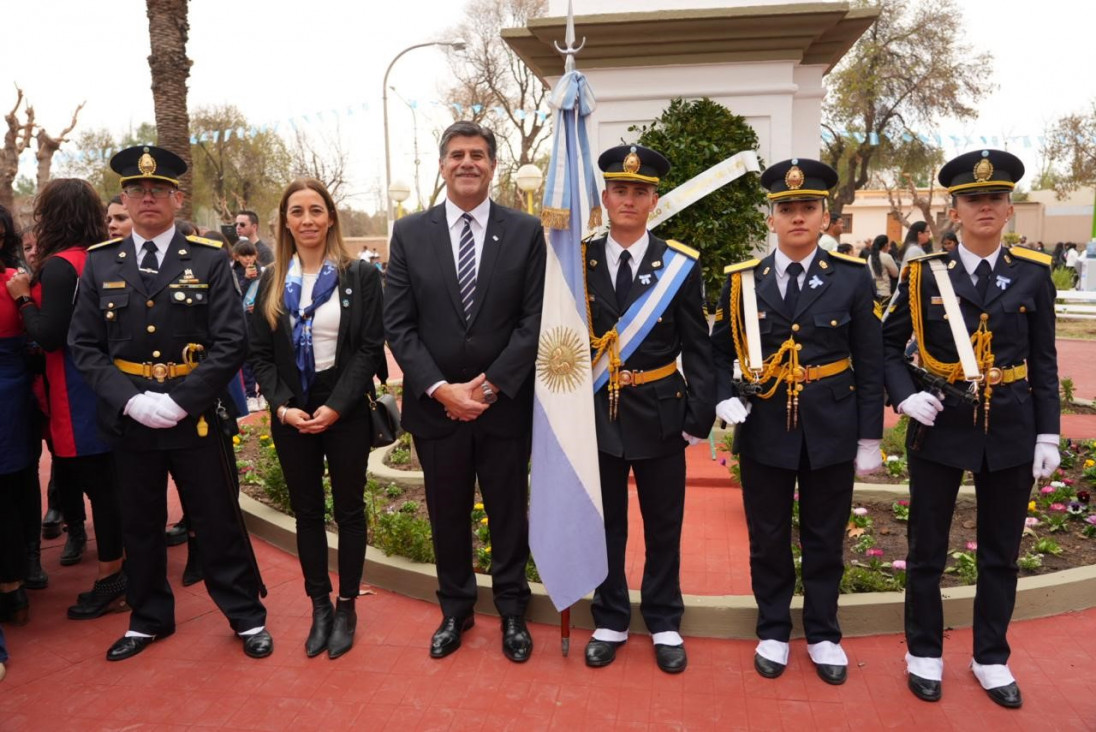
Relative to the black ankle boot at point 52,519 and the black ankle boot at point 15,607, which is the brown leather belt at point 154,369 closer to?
the black ankle boot at point 15,607

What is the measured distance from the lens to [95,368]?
369 cm

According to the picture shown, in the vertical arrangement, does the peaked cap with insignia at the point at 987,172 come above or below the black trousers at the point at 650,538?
above

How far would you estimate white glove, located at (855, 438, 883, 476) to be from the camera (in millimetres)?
3465

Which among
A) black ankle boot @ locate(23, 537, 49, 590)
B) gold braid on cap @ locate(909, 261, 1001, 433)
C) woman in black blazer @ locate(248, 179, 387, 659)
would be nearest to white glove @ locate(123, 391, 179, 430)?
woman in black blazer @ locate(248, 179, 387, 659)

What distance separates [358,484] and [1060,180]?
4595cm

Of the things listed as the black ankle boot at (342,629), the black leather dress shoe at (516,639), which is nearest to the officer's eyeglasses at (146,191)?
the black ankle boot at (342,629)

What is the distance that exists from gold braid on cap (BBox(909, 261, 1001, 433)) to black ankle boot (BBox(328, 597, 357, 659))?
9.31ft

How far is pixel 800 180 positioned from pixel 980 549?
5.63 feet

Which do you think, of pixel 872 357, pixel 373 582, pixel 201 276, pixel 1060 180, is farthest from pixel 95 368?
pixel 1060 180

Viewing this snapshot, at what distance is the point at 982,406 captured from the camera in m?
3.32

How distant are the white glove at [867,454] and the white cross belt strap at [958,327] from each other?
45cm

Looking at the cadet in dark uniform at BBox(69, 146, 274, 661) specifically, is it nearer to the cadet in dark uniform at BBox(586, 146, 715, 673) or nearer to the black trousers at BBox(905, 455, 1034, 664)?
the cadet in dark uniform at BBox(586, 146, 715, 673)

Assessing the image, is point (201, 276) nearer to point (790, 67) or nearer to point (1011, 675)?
point (1011, 675)

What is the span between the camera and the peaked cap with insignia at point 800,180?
3480mm
